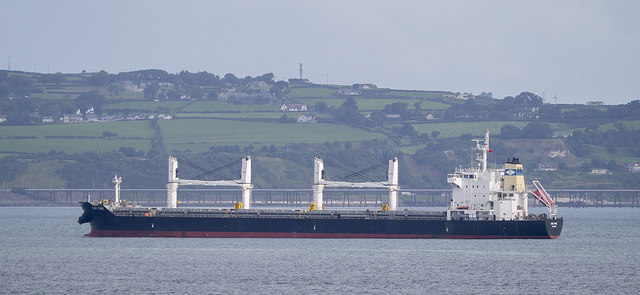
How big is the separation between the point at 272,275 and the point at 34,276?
12423 millimetres

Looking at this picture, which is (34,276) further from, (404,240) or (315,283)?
(404,240)

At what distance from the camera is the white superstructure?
76.1 m

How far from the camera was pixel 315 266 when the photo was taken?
58.3 m

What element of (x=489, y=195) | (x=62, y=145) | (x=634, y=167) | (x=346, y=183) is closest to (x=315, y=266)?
(x=489, y=195)

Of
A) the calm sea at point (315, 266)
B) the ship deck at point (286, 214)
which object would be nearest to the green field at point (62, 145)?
the calm sea at point (315, 266)

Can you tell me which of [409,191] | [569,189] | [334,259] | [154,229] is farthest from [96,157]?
[334,259]

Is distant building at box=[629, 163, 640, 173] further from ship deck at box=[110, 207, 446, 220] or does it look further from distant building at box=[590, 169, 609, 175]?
ship deck at box=[110, 207, 446, 220]

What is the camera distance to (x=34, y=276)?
176 feet

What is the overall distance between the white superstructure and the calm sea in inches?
86.5

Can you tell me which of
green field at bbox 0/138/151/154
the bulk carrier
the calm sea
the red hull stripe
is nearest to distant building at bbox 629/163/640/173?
green field at bbox 0/138/151/154

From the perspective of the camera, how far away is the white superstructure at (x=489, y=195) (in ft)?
250

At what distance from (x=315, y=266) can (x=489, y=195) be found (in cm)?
2259

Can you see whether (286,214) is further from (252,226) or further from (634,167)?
(634,167)

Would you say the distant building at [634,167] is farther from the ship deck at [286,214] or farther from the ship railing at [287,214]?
the ship railing at [287,214]
